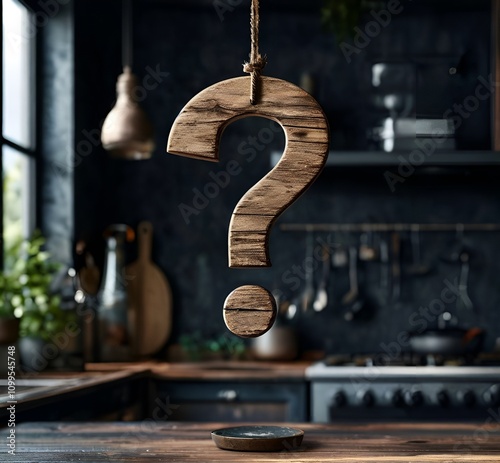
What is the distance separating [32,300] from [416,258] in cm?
197

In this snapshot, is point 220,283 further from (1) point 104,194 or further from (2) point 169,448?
(2) point 169,448

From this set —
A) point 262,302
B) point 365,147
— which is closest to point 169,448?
point 262,302

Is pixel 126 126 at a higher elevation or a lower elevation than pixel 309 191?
higher

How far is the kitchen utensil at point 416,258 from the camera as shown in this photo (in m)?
4.34

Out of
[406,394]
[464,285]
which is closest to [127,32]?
[464,285]

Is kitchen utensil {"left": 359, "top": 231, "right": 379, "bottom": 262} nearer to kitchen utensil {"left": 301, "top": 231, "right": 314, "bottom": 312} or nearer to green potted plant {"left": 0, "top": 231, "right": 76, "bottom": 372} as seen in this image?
kitchen utensil {"left": 301, "top": 231, "right": 314, "bottom": 312}

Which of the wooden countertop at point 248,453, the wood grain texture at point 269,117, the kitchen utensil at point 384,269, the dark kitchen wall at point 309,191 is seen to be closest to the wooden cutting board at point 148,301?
the dark kitchen wall at point 309,191

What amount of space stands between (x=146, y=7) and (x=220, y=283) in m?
1.49

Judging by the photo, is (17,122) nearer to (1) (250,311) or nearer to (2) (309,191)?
(2) (309,191)

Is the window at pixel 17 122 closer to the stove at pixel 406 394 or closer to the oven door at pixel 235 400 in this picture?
the oven door at pixel 235 400

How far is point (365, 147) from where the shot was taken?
14.4ft

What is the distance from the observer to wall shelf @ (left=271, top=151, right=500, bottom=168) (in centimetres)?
386

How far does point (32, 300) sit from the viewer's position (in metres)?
3.36

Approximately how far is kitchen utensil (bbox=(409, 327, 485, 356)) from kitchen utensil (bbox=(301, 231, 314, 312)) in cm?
58
